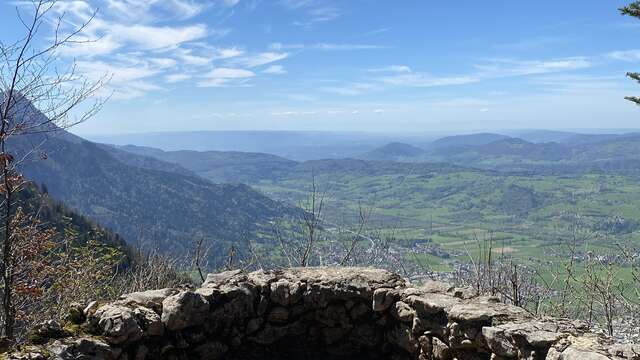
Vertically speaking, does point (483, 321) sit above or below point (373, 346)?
above

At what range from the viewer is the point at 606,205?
196125 millimetres

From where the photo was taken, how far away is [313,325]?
9922 mm

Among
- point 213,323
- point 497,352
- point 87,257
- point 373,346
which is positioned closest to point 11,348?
point 213,323

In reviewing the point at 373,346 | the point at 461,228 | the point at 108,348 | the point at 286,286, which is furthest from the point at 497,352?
the point at 461,228

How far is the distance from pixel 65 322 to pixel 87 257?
896cm

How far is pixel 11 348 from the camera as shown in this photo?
6.64m

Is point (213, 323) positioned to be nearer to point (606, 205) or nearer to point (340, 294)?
point (340, 294)

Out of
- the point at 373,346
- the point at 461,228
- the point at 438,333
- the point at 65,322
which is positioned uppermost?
the point at 65,322

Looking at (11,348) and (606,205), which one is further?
(606,205)

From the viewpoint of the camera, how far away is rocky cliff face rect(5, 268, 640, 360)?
698cm

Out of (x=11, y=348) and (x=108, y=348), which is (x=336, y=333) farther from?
(x=11, y=348)

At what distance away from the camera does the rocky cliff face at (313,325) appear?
275 inches

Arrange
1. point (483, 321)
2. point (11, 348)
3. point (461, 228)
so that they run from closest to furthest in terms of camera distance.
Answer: point (11, 348), point (483, 321), point (461, 228)

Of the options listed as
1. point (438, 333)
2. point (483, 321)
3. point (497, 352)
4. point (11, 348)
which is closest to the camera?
point (11, 348)
